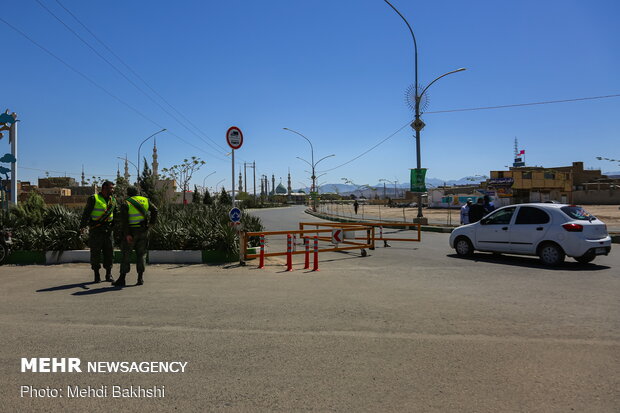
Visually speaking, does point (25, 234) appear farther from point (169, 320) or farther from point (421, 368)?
point (421, 368)

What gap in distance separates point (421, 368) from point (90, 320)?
413 cm

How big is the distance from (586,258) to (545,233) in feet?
3.53

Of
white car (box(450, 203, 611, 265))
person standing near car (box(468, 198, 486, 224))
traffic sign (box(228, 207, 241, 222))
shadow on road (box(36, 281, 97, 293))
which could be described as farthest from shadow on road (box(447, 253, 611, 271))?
shadow on road (box(36, 281, 97, 293))

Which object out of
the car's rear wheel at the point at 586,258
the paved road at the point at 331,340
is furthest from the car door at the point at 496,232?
the paved road at the point at 331,340

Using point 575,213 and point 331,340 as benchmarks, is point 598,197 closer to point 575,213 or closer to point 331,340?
point 575,213

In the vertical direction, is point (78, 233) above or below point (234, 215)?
below

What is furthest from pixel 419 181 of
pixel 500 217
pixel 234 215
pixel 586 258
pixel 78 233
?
pixel 78 233

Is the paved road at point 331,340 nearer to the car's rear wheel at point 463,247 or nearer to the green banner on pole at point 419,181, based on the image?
the car's rear wheel at point 463,247

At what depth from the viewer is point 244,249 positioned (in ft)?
33.4

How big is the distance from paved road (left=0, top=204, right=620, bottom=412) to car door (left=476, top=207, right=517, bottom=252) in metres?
2.49

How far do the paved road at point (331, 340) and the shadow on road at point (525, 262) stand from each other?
1030 millimetres

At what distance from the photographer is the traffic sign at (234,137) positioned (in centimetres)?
1028

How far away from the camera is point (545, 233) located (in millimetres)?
10031

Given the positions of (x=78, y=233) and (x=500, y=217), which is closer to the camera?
(x=78, y=233)
